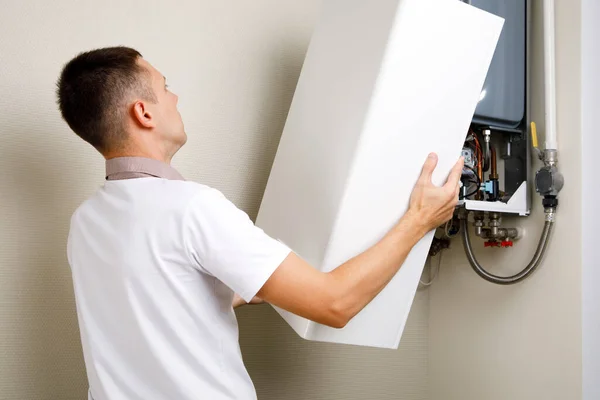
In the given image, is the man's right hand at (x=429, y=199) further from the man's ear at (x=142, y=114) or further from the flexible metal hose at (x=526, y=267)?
the man's ear at (x=142, y=114)

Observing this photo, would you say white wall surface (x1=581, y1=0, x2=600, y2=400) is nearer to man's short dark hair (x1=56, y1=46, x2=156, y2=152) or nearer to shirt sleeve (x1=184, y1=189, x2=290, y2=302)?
shirt sleeve (x1=184, y1=189, x2=290, y2=302)

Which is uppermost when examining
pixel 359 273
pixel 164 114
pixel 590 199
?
pixel 590 199

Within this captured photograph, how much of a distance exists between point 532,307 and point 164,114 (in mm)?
1115

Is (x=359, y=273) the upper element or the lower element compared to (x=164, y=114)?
lower

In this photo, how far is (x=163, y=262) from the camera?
3.01 feet

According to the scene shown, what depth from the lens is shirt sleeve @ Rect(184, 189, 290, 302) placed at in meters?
0.89

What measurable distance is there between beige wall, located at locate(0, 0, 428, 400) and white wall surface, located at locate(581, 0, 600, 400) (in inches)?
25.0

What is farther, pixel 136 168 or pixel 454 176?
pixel 454 176

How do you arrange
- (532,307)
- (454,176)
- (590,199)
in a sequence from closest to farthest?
(454,176) → (590,199) → (532,307)

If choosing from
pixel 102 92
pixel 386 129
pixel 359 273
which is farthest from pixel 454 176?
pixel 102 92

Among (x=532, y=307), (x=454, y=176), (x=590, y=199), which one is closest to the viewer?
(x=454, y=176)

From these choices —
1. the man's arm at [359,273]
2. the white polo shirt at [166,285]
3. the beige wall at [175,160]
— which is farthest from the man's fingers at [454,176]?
the beige wall at [175,160]

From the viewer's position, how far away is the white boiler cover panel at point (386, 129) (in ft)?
3.39

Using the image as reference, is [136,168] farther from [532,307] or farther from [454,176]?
[532,307]
